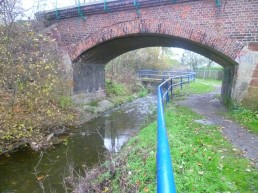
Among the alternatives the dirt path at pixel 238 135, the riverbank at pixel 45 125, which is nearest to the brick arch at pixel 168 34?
the dirt path at pixel 238 135

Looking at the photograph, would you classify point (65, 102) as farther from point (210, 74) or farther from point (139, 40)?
point (210, 74)

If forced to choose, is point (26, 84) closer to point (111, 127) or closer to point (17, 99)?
point (17, 99)

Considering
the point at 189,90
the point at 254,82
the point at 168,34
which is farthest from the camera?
the point at 189,90

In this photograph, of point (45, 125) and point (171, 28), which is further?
point (171, 28)

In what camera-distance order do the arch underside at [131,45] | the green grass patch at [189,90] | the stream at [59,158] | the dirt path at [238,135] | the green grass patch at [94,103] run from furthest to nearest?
the green grass patch at [189,90] < the green grass patch at [94,103] < the arch underside at [131,45] < the stream at [59,158] < the dirt path at [238,135]

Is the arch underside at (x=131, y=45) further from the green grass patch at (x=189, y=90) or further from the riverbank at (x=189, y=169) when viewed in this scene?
the riverbank at (x=189, y=169)

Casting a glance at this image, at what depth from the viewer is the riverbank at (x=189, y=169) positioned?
3.32 meters

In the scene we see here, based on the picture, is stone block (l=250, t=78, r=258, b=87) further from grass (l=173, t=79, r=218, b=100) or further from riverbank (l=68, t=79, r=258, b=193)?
grass (l=173, t=79, r=218, b=100)

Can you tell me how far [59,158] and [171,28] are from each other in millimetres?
6149

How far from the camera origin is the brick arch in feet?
26.8

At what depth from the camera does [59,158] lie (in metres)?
6.38

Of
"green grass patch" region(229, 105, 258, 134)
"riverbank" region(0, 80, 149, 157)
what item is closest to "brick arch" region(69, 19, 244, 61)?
"green grass patch" region(229, 105, 258, 134)

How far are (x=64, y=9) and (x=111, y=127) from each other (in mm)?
6090

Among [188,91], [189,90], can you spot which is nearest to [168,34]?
[188,91]
